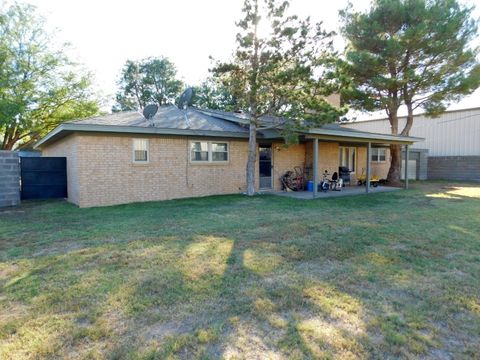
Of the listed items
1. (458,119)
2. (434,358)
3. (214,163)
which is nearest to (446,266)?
(434,358)

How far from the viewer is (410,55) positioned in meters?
14.6

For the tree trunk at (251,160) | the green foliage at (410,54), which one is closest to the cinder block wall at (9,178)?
the tree trunk at (251,160)

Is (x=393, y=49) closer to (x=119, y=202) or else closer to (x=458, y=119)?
(x=458, y=119)

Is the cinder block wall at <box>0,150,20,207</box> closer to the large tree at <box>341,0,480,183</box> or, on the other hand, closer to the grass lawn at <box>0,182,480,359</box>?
the grass lawn at <box>0,182,480,359</box>

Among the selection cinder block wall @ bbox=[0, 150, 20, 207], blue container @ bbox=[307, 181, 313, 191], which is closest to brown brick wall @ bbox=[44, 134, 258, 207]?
cinder block wall @ bbox=[0, 150, 20, 207]

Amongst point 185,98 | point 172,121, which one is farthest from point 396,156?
point 172,121

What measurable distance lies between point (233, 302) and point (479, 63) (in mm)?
17372

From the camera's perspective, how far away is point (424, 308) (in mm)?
3016

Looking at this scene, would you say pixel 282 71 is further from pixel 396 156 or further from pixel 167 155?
pixel 396 156

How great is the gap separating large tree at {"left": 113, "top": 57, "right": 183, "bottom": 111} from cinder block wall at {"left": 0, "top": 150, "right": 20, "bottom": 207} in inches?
988

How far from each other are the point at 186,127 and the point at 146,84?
25737 mm

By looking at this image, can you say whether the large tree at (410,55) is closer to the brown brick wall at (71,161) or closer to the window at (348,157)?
the window at (348,157)

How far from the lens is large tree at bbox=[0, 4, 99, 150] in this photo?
58.3ft

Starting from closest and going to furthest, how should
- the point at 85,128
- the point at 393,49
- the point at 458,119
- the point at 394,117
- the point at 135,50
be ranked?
the point at 85,128 → the point at 393,49 → the point at 394,117 → the point at 458,119 → the point at 135,50
